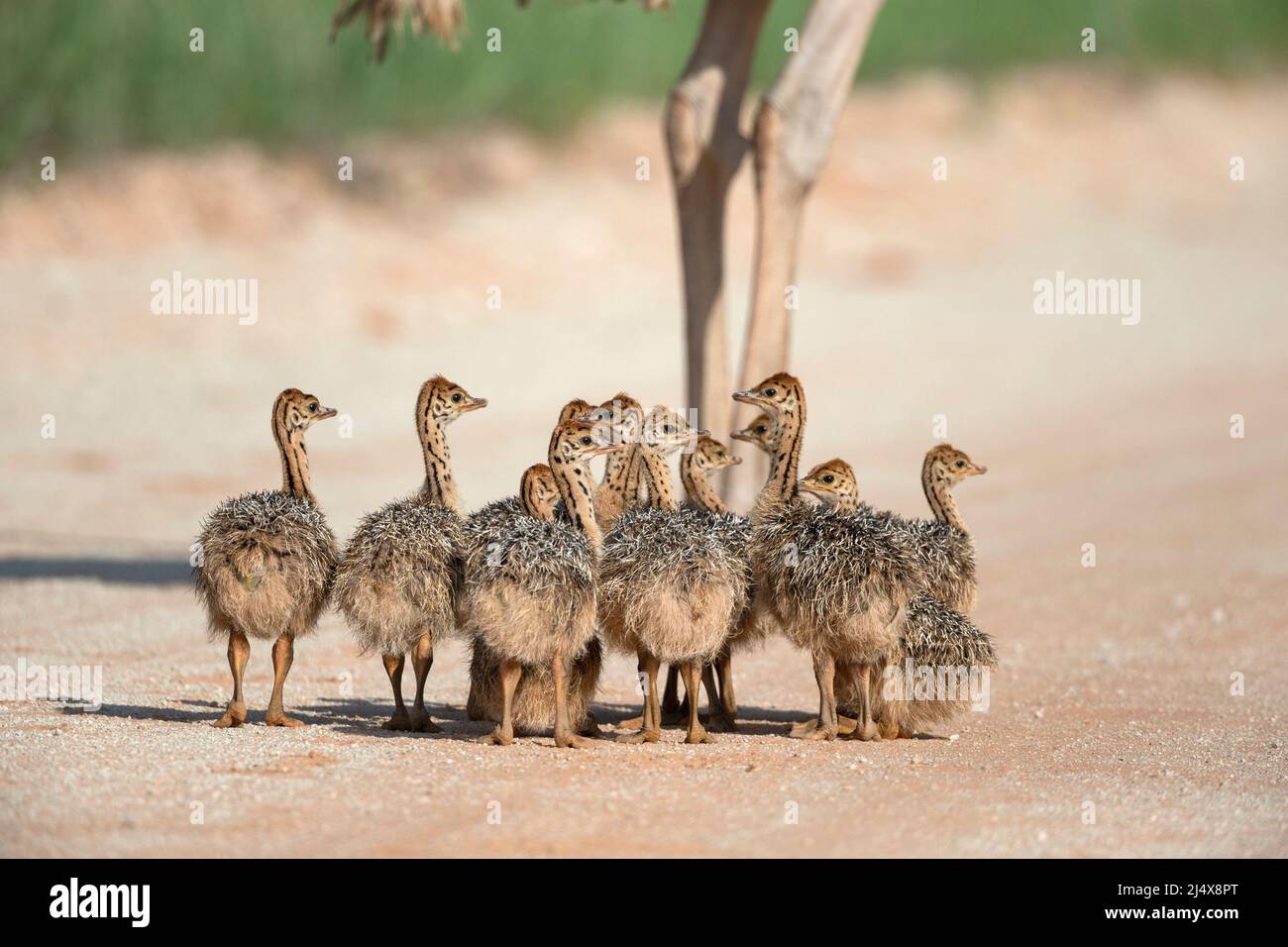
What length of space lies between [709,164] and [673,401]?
6438mm

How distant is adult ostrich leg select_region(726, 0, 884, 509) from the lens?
1054 cm

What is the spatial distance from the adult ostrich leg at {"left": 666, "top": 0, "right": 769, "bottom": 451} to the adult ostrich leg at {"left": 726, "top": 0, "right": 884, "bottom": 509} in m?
0.31

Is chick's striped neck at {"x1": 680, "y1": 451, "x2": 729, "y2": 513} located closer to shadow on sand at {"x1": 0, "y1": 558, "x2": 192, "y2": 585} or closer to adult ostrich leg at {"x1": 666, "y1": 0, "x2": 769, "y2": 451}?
adult ostrich leg at {"x1": 666, "y1": 0, "x2": 769, "y2": 451}

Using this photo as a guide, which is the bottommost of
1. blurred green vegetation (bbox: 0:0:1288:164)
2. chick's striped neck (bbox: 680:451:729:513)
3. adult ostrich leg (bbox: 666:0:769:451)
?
chick's striped neck (bbox: 680:451:729:513)

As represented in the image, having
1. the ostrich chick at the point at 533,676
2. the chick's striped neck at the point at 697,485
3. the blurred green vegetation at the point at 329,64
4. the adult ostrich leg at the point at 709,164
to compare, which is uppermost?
the blurred green vegetation at the point at 329,64

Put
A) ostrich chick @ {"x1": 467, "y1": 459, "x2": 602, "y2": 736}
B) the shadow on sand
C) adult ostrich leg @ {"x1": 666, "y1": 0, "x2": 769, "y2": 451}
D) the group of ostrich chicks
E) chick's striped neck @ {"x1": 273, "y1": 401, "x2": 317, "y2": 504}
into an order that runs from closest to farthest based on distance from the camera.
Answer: the group of ostrich chicks, ostrich chick @ {"x1": 467, "y1": 459, "x2": 602, "y2": 736}, chick's striped neck @ {"x1": 273, "y1": 401, "x2": 317, "y2": 504}, the shadow on sand, adult ostrich leg @ {"x1": 666, "y1": 0, "x2": 769, "y2": 451}

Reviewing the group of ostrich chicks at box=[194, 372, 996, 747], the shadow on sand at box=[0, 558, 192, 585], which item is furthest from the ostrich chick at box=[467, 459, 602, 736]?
the shadow on sand at box=[0, 558, 192, 585]

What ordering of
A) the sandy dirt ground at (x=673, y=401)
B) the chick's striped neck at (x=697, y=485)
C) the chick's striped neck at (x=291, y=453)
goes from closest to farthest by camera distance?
the sandy dirt ground at (x=673, y=401)
the chick's striped neck at (x=291, y=453)
the chick's striped neck at (x=697, y=485)

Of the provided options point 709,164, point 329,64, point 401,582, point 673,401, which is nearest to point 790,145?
point 709,164

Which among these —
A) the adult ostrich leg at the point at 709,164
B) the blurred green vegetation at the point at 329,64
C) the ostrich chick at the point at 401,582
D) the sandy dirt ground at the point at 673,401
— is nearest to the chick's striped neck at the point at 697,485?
the sandy dirt ground at the point at 673,401

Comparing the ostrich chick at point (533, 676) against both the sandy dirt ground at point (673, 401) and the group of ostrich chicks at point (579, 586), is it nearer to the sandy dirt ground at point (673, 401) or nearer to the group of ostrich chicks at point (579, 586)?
the group of ostrich chicks at point (579, 586)

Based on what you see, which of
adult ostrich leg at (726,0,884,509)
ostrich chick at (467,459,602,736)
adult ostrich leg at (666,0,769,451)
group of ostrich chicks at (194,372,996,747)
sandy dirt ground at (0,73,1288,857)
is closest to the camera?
sandy dirt ground at (0,73,1288,857)

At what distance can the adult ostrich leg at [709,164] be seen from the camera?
10.9m

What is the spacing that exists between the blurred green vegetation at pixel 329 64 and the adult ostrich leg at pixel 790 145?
523 cm
